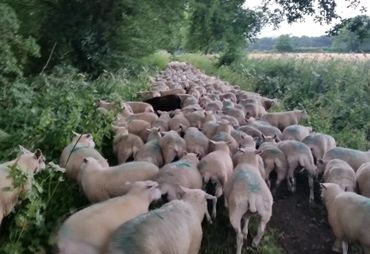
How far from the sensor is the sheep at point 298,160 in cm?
622

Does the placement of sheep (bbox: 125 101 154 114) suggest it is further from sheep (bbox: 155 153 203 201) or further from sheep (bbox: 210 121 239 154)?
sheep (bbox: 155 153 203 201)

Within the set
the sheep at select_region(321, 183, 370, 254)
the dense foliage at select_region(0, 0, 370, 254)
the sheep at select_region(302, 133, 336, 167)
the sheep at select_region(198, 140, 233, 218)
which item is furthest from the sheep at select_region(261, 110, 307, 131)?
the sheep at select_region(321, 183, 370, 254)

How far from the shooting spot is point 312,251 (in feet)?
17.2

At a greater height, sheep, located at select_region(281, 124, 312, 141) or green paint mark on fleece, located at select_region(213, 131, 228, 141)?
green paint mark on fleece, located at select_region(213, 131, 228, 141)

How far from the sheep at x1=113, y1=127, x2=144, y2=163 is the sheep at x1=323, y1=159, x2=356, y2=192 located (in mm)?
2434

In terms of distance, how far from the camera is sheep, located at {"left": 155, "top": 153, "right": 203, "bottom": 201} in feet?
15.9

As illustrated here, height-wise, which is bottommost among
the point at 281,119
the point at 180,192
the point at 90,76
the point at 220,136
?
the point at 90,76

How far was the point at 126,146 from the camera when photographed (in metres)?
6.54

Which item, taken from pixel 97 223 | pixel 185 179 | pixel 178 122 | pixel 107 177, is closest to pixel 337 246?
pixel 185 179

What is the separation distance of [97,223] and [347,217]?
2.46 meters

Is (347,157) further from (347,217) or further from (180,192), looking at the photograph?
(180,192)

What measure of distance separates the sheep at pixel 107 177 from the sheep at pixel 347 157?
255 centimetres

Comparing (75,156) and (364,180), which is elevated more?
(75,156)

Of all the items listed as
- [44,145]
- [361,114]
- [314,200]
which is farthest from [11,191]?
[361,114]
